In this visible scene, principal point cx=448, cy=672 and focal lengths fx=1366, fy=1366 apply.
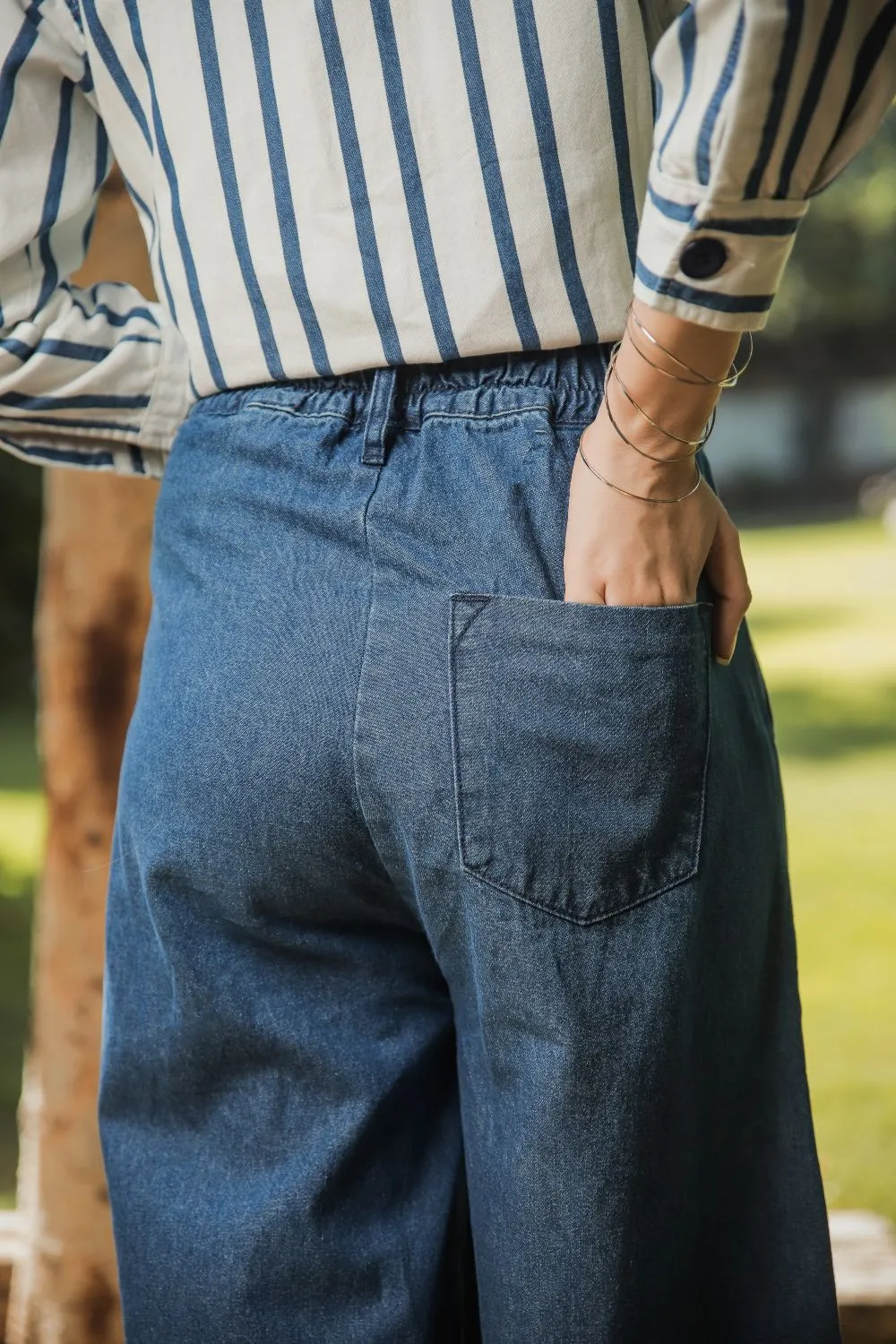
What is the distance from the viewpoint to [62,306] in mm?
1144

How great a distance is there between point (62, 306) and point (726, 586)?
61 centimetres

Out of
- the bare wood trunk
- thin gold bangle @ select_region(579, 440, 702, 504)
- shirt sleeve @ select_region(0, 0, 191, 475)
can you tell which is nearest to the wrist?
thin gold bangle @ select_region(579, 440, 702, 504)

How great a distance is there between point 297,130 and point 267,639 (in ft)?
1.11

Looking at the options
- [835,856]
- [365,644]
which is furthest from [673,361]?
[835,856]

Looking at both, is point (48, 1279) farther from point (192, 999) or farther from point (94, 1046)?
point (192, 999)

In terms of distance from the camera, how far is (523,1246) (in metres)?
0.92

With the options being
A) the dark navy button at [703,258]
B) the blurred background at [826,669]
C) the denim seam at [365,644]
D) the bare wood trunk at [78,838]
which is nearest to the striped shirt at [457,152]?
the dark navy button at [703,258]

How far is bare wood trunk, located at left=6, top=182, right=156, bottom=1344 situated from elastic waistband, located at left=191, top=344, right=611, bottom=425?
887 mm

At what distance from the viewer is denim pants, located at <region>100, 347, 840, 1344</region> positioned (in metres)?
0.86

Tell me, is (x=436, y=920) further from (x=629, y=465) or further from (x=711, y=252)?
(x=711, y=252)

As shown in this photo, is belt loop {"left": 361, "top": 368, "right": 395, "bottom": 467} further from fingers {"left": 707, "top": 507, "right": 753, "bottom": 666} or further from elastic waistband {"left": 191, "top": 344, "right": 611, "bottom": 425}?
fingers {"left": 707, "top": 507, "right": 753, "bottom": 666}

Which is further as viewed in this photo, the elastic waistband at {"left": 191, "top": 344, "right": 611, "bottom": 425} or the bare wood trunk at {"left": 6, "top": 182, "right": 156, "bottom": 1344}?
the bare wood trunk at {"left": 6, "top": 182, "right": 156, "bottom": 1344}

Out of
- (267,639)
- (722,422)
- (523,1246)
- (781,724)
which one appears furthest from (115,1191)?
(722,422)

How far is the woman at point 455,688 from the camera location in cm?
84
